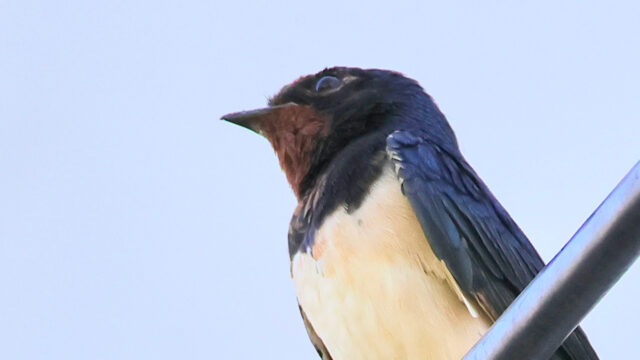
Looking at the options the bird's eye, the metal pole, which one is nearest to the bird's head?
the bird's eye

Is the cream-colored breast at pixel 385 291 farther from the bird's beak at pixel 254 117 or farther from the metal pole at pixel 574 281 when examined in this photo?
the metal pole at pixel 574 281

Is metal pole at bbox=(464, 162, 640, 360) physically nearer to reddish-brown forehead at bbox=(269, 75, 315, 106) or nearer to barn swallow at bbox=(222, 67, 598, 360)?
barn swallow at bbox=(222, 67, 598, 360)

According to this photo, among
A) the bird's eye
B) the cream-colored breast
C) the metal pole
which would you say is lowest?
the cream-colored breast

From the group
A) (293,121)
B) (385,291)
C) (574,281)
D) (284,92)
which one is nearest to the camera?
(574,281)

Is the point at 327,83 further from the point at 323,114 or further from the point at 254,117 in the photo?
the point at 254,117

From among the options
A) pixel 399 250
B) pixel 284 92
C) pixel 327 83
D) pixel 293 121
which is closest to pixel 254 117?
pixel 293 121

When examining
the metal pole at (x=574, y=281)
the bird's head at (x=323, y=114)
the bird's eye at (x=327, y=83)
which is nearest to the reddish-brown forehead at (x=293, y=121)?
the bird's head at (x=323, y=114)

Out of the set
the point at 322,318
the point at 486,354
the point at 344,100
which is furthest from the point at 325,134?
the point at 486,354

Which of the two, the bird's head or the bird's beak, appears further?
the bird's beak
